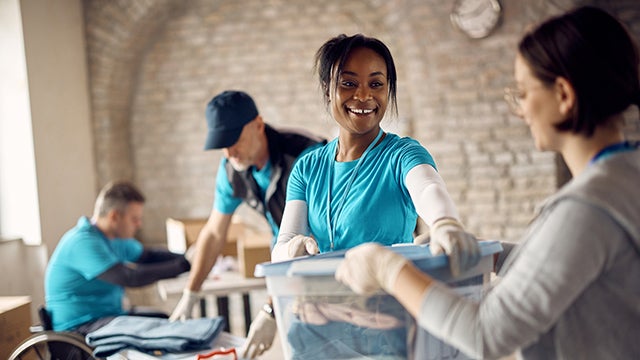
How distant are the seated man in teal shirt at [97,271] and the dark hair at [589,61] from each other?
241 cm

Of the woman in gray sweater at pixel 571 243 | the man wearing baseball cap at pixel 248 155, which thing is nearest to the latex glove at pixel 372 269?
the woman in gray sweater at pixel 571 243

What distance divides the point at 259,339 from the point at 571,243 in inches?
46.5

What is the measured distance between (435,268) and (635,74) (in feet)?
1.45

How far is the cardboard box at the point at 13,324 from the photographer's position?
Result: 227cm

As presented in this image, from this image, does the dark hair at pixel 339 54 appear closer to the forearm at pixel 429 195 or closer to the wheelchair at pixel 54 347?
the forearm at pixel 429 195

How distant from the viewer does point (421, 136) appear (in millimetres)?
4500

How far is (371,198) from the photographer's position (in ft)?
4.60

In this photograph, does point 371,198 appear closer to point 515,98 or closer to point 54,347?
point 515,98

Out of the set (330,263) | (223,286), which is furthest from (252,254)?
(330,263)

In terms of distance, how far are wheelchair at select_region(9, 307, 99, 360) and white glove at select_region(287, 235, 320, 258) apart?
4.13ft

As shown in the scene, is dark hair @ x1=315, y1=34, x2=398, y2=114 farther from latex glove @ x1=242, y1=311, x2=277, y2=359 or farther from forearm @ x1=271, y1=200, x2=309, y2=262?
latex glove @ x1=242, y1=311, x2=277, y2=359

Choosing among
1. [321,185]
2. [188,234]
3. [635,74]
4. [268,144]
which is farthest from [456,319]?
[188,234]

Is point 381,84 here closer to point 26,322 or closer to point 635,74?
point 635,74

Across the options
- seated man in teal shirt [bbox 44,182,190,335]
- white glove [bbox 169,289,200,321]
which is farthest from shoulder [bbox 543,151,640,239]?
seated man in teal shirt [bbox 44,182,190,335]
